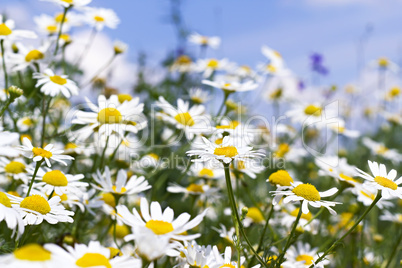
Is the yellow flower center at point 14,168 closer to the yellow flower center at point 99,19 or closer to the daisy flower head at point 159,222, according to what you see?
the daisy flower head at point 159,222

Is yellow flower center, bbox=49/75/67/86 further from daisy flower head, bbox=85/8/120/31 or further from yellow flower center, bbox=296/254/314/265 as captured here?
yellow flower center, bbox=296/254/314/265

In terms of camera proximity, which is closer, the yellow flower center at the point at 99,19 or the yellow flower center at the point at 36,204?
the yellow flower center at the point at 36,204

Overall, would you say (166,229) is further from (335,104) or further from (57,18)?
(335,104)

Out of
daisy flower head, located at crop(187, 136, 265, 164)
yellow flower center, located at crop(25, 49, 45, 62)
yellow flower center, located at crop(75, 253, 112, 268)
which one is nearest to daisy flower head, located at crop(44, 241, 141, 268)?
yellow flower center, located at crop(75, 253, 112, 268)

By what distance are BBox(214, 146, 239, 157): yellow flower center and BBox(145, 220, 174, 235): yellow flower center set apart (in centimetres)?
31

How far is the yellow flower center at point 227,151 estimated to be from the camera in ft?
4.17

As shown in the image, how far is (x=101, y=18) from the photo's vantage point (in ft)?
8.31

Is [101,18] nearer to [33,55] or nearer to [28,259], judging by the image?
[33,55]

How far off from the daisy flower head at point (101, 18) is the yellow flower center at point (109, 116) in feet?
3.36

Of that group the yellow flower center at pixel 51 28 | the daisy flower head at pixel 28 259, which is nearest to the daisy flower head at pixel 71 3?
the yellow flower center at pixel 51 28

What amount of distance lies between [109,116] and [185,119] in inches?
15.8

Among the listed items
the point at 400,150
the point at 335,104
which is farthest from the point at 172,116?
the point at 400,150

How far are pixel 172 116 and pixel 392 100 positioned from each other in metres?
3.76

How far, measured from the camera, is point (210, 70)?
10.4 ft
